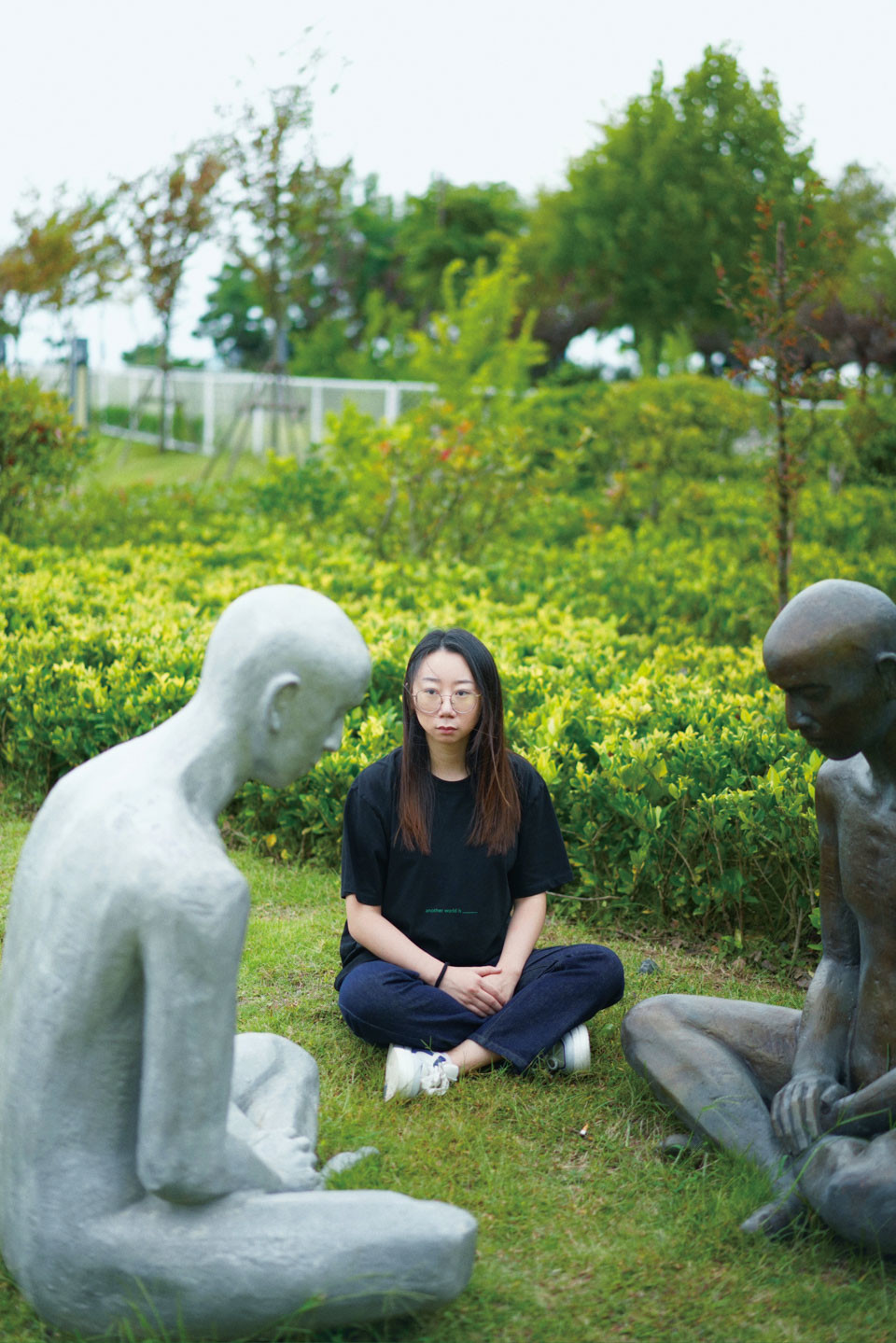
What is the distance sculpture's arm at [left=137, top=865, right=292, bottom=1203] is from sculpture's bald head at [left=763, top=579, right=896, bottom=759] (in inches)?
47.6

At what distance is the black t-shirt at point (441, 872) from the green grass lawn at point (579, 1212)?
376 millimetres

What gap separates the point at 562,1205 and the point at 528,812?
3.89 feet

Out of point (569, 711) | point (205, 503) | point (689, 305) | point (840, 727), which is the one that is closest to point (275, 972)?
point (569, 711)

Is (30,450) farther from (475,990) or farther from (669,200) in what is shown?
(669,200)

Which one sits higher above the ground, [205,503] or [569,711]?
[205,503]

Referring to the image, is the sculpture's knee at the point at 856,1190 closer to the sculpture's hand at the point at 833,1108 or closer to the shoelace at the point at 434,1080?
the sculpture's hand at the point at 833,1108

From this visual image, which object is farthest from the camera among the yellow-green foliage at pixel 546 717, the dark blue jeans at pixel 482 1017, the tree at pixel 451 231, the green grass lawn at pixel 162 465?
the tree at pixel 451 231

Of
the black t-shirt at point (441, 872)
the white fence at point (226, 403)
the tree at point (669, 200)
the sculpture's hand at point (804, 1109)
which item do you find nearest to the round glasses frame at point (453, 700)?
the black t-shirt at point (441, 872)

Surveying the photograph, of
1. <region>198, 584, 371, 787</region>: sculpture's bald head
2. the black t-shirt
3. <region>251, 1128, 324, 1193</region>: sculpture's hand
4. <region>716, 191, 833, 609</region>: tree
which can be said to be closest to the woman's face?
the black t-shirt

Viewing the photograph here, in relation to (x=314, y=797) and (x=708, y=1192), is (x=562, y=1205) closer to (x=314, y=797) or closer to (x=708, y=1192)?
(x=708, y=1192)

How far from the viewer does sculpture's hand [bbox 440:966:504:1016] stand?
3496 mm

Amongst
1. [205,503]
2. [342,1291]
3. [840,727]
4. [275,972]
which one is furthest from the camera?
[205,503]

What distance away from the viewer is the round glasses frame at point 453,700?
347 cm

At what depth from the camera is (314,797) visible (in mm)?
4914
